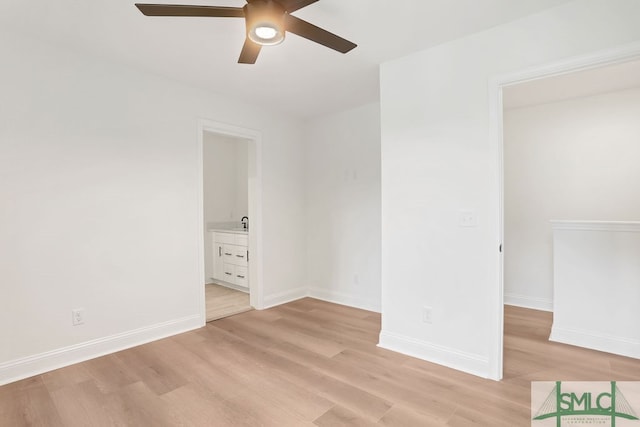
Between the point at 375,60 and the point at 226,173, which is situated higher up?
the point at 375,60

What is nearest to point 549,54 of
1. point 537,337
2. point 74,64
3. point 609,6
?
point 609,6

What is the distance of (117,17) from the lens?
2156 millimetres

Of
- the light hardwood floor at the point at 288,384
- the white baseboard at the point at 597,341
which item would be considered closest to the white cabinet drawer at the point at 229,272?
the light hardwood floor at the point at 288,384

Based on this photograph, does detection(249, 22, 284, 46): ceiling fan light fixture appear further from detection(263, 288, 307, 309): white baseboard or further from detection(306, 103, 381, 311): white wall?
detection(263, 288, 307, 309): white baseboard

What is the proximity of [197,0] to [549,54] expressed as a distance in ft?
7.44

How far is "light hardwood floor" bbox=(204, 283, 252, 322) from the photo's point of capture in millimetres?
3865

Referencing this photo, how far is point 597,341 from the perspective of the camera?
280 cm

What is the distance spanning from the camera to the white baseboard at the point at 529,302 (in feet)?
12.6

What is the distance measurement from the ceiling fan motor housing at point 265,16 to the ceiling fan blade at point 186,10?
3.3 inches

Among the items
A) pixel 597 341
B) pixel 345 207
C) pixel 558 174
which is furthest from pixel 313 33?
pixel 558 174

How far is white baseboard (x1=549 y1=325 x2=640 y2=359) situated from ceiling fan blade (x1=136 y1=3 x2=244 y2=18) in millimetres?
3620

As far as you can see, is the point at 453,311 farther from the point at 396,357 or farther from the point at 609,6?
the point at 609,6

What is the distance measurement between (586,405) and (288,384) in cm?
190

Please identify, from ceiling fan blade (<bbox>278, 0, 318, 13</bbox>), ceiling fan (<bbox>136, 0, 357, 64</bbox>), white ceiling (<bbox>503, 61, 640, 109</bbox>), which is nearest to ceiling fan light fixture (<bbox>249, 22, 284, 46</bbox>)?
ceiling fan (<bbox>136, 0, 357, 64</bbox>)
